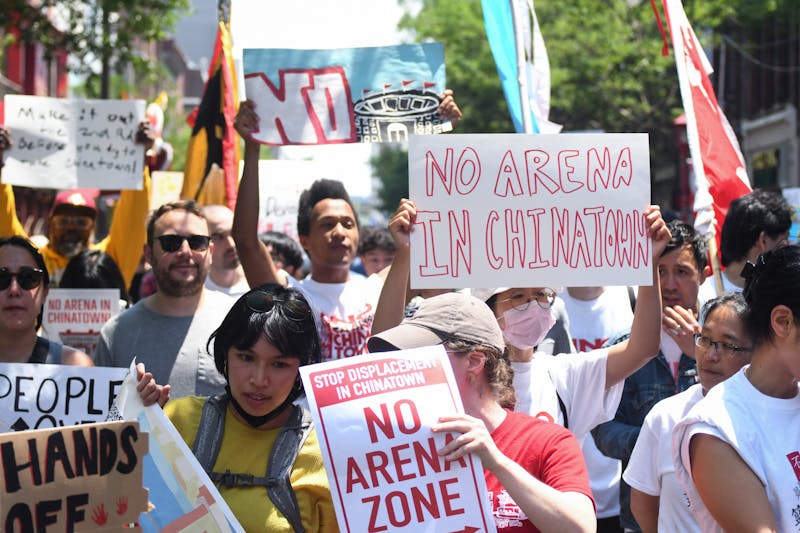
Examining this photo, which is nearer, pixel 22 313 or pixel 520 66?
pixel 22 313

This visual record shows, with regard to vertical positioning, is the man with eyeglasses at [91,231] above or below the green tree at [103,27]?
below

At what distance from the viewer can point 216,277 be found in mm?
6508

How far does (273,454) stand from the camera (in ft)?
10.0

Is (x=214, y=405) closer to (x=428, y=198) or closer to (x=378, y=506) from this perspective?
(x=378, y=506)

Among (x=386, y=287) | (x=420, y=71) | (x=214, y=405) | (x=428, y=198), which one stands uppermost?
(x=420, y=71)

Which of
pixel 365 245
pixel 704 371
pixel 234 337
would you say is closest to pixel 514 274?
pixel 704 371

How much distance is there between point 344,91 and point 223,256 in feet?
4.57

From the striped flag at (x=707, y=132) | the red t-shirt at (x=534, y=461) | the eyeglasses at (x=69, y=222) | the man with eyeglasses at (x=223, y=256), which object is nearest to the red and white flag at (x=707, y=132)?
the striped flag at (x=707, y=132)

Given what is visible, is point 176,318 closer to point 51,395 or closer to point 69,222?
point 51,395

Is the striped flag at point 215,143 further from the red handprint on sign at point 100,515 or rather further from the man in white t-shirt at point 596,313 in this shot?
the red handprint on sign at point 100,515

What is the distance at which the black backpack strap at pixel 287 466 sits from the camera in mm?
2986

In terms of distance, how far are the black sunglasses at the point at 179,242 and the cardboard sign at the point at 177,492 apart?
1948 mm

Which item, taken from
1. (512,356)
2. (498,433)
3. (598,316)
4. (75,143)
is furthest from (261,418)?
(75,143)

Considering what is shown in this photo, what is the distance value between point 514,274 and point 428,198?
39 centimetres
